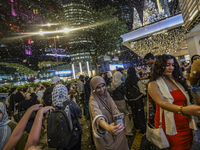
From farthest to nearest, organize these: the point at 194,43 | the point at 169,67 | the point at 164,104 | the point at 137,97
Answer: the point at 194,43, the point at 137,97, the point at 169,67, the point at 164,104

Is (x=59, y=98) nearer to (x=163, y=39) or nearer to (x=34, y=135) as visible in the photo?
(x=34, y=135)

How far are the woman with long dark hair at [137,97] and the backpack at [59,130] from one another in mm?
A: 2267

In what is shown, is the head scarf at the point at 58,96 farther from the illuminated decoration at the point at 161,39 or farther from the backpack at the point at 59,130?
the illuminated decoration at the point at 161,39

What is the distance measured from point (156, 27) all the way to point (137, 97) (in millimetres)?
6135

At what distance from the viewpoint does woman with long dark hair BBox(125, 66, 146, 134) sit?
Result: 3396mm

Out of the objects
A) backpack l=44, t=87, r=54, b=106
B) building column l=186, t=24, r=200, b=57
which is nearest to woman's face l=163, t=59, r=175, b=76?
backpack l=44, t=87, r=54, b=106

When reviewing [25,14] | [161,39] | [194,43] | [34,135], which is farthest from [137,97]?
[25,14]

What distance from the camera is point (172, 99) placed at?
5.07ft

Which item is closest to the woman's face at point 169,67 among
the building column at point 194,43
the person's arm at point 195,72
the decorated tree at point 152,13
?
the person's arm at point 195,72

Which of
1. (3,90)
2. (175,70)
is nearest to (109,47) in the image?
(3,90)

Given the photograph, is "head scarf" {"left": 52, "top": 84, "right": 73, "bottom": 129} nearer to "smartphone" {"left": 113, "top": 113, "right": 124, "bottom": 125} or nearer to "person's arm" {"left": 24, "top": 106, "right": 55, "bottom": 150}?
"person's arm" {"left": 24, "top": 106, "right": 55, "bottom": 150}

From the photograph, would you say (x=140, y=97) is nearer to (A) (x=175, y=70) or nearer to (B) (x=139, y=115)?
(B) (x=139, y=115)

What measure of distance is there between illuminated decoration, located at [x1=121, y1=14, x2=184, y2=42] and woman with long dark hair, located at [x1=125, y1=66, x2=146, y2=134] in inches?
212

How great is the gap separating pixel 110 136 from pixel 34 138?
3.40 feet
